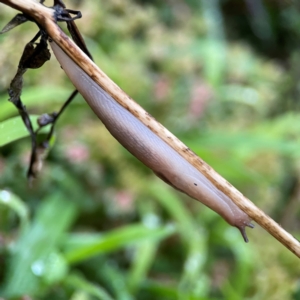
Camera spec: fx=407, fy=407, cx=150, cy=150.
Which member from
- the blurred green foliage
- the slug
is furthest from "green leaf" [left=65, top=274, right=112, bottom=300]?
the slug

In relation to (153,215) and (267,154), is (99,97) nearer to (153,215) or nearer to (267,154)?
(153,215)

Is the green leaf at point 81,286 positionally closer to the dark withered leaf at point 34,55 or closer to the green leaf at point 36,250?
the green leaf at point 36,250

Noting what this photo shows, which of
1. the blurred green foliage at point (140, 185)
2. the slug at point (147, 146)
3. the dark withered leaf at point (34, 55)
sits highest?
the dark withered leaf at point (34, 55)

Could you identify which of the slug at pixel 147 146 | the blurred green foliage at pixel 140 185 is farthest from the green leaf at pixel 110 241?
the slug at pixel 147 146

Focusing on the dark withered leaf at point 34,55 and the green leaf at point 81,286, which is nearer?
the dark withered leaf at point 34,55

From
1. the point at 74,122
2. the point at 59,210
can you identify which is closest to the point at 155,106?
the point at 74,122

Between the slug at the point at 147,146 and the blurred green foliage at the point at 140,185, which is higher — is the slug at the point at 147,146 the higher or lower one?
the higher one

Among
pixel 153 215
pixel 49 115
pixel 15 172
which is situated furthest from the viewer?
pixel 153 215
